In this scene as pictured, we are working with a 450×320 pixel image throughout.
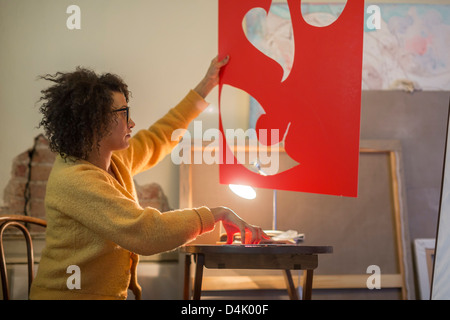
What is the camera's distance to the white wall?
2.48m

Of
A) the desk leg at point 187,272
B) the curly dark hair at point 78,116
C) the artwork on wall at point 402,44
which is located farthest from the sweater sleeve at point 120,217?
the artwork on wall at point 402,44

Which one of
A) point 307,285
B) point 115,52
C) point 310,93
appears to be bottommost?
point 307,285

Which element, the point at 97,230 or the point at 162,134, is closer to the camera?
the point at 97,230

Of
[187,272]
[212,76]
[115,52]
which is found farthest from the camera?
[115,52]

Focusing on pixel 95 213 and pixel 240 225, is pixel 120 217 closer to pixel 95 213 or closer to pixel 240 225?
pixel 95 213

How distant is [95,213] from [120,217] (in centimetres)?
7

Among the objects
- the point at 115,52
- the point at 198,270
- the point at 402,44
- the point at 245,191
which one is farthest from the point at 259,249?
the point at 402,44

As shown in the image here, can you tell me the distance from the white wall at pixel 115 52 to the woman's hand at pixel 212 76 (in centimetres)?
66

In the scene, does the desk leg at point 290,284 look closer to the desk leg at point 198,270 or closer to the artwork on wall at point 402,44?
the desk leg at point 198,270

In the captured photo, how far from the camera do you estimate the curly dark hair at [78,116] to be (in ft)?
4.82

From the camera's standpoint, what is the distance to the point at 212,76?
1.84 meters

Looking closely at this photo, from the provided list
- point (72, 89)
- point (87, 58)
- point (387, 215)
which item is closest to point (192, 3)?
point (87, 58)

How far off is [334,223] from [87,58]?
60.2 inches

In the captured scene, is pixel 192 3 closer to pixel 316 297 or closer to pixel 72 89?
pixel 72 89
